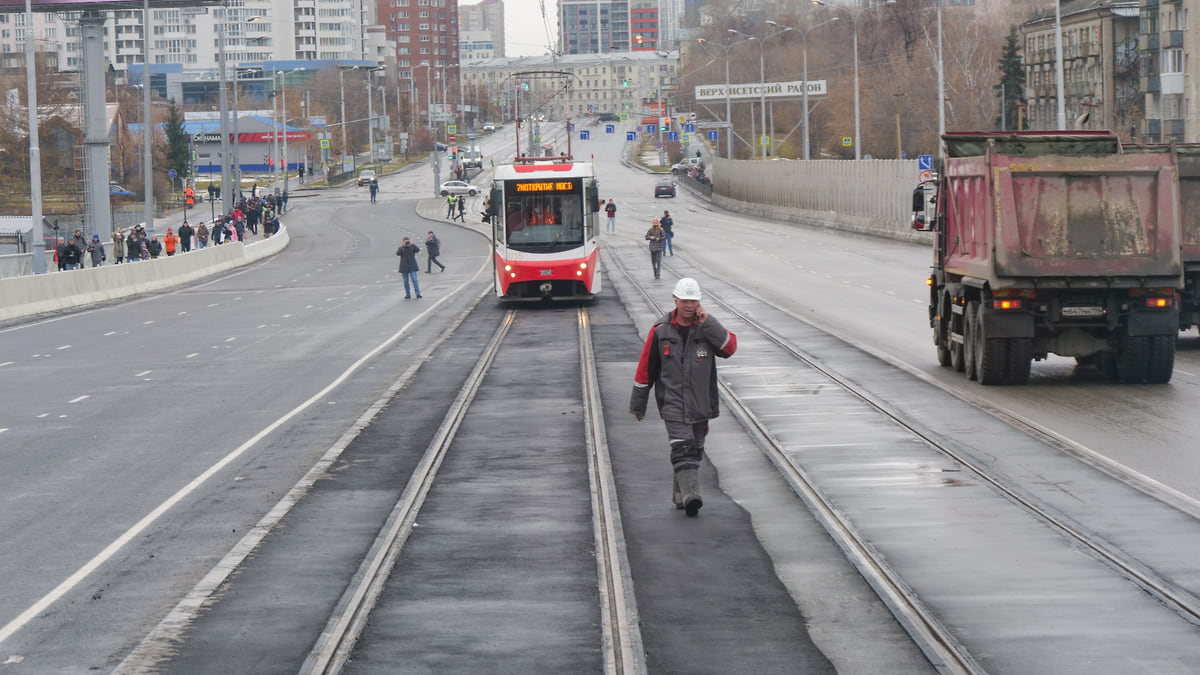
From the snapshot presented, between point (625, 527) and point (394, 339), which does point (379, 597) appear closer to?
point (625, 527)

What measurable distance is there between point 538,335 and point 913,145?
80.5 metres

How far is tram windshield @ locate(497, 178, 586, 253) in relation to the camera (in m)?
36.3

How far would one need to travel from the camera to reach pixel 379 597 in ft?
29.7

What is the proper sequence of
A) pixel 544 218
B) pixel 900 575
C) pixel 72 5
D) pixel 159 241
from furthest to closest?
pixel 159 241
pixel 72 5
pixel 544 218
pixel 900 575

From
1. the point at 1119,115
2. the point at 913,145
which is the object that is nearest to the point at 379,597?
the point at 1119,115

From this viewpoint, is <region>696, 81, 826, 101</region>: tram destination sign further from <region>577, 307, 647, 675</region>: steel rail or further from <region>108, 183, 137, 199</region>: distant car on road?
<region>577, 307, 647, 675</region>: steel rail

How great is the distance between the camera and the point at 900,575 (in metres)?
9.37

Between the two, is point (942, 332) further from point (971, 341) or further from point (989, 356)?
point (989, 356)

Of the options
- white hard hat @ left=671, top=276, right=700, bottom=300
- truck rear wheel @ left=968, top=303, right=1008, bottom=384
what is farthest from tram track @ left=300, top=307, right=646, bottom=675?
truck rear wheel @ left=968, top=303, right=1008, bottom=384

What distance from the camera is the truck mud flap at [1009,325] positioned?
18.2 metres

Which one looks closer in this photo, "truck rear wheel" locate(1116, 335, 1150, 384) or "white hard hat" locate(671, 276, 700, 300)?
"white hard hat" locate(671, 276, 700, 300)

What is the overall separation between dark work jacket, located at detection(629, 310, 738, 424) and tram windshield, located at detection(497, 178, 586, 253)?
25461mm

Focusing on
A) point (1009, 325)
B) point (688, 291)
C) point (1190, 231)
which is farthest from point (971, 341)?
point (688, 291)

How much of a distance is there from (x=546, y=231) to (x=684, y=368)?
1015 inches
